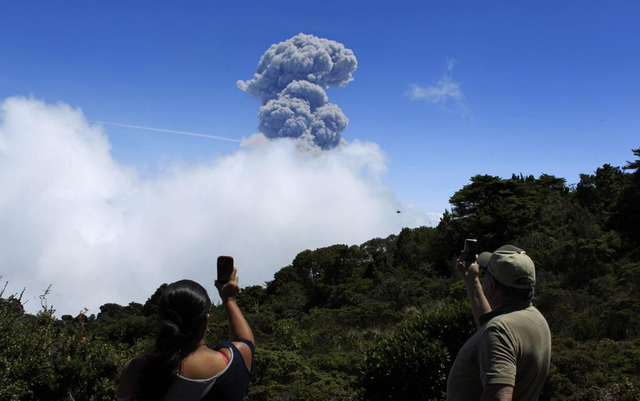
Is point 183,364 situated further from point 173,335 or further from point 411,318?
point 411,318

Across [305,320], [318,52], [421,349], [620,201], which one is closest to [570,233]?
[620,201]

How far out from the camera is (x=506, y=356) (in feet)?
6.06

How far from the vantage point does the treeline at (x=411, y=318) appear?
5.79 m

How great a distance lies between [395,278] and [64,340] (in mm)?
18922

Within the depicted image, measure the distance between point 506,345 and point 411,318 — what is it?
33.1 feet

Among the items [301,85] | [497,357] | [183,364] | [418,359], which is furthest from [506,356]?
[301,85]

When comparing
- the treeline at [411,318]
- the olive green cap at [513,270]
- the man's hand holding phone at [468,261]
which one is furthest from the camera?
the treeline at [411,318]

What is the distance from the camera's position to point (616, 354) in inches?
343

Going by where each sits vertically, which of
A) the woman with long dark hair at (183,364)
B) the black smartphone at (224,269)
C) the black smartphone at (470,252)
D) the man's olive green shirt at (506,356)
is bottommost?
the man's olive green shirt at (506,356)

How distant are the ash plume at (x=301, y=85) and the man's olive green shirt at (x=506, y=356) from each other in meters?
97.3

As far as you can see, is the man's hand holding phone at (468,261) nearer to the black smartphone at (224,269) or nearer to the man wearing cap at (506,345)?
the man wearing cap at (506,345)

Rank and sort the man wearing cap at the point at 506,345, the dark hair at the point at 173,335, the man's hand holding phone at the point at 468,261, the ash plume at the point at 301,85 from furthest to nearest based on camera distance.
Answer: the ash plume at the point at 301,85, the man's hand holding phone at the point at 468,261, the man wearing cap at the point at 506,345, the dark hair at the point at 173,335

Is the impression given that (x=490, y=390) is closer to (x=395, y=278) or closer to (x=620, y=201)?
(x=395, y=278)

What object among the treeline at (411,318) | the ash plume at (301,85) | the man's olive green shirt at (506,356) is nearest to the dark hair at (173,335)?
the man's olive green shirt at (506,356)
